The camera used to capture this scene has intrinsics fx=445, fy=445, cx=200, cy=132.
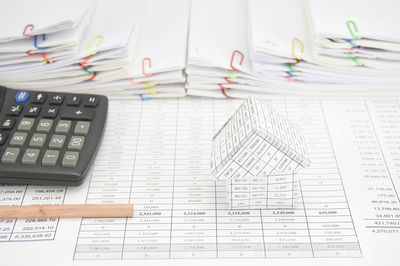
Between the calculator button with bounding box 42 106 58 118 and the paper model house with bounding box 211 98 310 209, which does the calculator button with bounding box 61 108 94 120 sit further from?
the paper model house with bounding box 211 98 310 209

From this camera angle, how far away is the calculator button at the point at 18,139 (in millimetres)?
556

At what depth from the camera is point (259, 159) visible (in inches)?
19.1

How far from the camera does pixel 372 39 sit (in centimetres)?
64

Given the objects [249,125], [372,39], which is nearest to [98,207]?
[249,125]

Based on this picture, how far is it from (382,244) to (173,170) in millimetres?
263

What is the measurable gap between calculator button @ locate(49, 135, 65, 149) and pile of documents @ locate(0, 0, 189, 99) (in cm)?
14

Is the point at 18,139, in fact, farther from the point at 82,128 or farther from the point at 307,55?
the point at 307,55

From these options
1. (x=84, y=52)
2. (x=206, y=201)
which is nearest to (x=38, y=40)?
(x=84, y=52)

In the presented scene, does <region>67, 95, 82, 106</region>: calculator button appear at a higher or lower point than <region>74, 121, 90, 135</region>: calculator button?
higher

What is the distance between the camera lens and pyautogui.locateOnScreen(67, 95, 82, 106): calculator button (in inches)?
24.1

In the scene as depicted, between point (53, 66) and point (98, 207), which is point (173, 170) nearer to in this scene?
point (98, 207)

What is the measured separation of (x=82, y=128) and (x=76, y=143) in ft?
0.09

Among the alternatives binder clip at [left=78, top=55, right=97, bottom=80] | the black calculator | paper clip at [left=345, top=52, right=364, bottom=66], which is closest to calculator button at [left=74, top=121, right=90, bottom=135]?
the black calculator

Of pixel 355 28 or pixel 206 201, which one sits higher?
pixel 355 28
